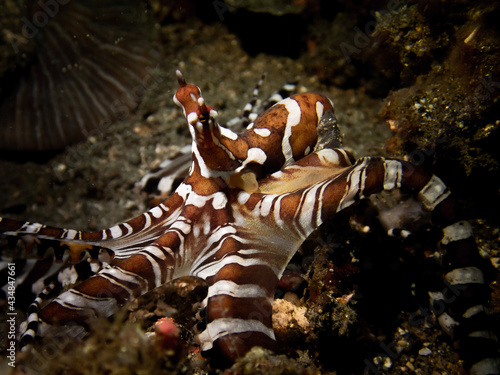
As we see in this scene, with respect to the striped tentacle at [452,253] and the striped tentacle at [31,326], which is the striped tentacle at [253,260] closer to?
the striped tentacle at [452,253]

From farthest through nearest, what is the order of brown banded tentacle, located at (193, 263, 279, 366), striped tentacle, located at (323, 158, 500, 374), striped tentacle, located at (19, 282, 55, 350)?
striped tentacle, located at (323, 158, 500, 374) → striped tentacle, located at (19, 282, 55, 350) → brown banded tentacle, located at (193, 263, 279, 366)

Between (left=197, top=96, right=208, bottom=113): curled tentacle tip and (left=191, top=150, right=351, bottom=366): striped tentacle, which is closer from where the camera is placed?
(left=191, top=150, right=351, bottom=366): striped tentacle

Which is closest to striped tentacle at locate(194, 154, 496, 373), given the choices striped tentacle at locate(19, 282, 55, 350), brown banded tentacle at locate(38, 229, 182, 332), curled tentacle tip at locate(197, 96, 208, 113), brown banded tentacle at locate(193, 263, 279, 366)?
brown banded tentacle at locate(193, 263, 279, 366)

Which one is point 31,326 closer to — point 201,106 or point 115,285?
point 115,285

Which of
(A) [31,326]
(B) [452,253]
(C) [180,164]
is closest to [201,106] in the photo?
(C) [180,164]

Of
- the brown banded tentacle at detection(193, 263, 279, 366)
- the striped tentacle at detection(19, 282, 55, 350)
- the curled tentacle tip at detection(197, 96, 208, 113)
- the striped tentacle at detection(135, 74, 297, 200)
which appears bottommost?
the striped tentacle at detection(19, 282, 55, 350)

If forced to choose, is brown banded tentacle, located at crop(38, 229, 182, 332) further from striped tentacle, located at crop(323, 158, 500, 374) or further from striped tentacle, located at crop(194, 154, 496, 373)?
striped tentacle, located at crop(323, 158, 500, 374)

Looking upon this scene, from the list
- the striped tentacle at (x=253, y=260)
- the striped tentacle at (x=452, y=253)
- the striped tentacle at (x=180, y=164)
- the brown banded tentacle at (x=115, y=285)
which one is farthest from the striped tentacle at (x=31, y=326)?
the striped tentacle at (x=452, y=253)

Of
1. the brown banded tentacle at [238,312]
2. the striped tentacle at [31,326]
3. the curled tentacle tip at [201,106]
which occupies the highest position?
the curled tentacle tip at [201,106]

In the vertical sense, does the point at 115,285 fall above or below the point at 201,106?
below

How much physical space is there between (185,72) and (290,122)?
3266 mm

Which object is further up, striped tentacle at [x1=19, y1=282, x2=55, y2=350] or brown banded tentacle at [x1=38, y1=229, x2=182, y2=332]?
brown banded tentacle at [x1=38, y1=229, x2=182, y2=332]

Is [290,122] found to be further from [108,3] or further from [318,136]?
[108,3]

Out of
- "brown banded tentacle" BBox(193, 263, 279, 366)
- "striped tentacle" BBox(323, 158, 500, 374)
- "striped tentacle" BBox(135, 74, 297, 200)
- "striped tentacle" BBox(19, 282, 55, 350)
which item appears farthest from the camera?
"striped tentacle" BBox(135, 74, 297, 200)
